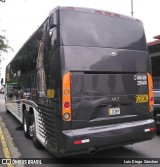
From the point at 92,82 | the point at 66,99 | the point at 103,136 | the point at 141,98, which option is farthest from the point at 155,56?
the point at 66,99

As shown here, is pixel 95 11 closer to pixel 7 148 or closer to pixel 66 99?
pixel 66 99

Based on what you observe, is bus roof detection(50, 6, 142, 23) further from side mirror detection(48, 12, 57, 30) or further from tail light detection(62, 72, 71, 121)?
tail light detection(62, 72, 71, 121)

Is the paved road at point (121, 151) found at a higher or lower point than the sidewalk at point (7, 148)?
Answer: lower

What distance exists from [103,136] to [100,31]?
211 centimetres

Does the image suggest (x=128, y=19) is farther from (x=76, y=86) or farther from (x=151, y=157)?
(x=151, y=157)

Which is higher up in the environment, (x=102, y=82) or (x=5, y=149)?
(x=102, y=82)

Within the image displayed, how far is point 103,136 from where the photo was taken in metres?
5.22

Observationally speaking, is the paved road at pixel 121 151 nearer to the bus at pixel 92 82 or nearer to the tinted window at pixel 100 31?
the bus at pixel 92 82

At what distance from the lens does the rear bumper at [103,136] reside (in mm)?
4969

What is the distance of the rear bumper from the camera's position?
16.3ft

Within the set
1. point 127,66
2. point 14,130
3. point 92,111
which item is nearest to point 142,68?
point 127,66

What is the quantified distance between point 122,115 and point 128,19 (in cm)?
212

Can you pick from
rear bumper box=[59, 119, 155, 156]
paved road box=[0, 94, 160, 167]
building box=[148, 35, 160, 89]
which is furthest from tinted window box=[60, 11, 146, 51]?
building box=[148, 35, 160, 89]

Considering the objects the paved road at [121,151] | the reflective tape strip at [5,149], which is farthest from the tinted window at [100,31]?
the reflective tape strip at [5,149]
